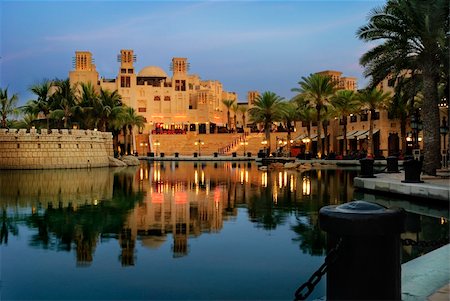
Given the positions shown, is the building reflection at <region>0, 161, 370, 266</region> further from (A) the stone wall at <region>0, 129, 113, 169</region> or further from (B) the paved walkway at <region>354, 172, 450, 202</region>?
(A) the stone wall at <region>0, 129, 113, 169</region>

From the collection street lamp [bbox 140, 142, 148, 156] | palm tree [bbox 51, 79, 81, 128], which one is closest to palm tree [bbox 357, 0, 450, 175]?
palm tree [bbox 51, 79, 81, 128]

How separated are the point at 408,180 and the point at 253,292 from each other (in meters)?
11.6

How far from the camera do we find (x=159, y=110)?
88.3 meters

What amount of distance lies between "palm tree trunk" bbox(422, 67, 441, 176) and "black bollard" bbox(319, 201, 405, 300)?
16.8 meters

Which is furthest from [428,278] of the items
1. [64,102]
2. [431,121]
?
[64,102]

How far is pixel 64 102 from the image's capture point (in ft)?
141

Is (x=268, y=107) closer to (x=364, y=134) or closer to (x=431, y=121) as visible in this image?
(x=364, y=134)

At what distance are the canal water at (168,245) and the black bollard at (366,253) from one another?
2205mm

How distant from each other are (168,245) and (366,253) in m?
5.34

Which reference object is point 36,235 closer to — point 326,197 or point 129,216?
point 129,216

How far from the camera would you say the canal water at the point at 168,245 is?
5789 millimetres

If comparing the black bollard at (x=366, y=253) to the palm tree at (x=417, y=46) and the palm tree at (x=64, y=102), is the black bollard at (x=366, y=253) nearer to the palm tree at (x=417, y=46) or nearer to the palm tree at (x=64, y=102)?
the palm tree at (x=417, y=46)

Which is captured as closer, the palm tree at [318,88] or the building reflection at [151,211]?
the building reflection at [151,211]

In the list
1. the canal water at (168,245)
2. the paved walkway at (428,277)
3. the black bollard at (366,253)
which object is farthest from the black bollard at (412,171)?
the black bollard at (366,253)
